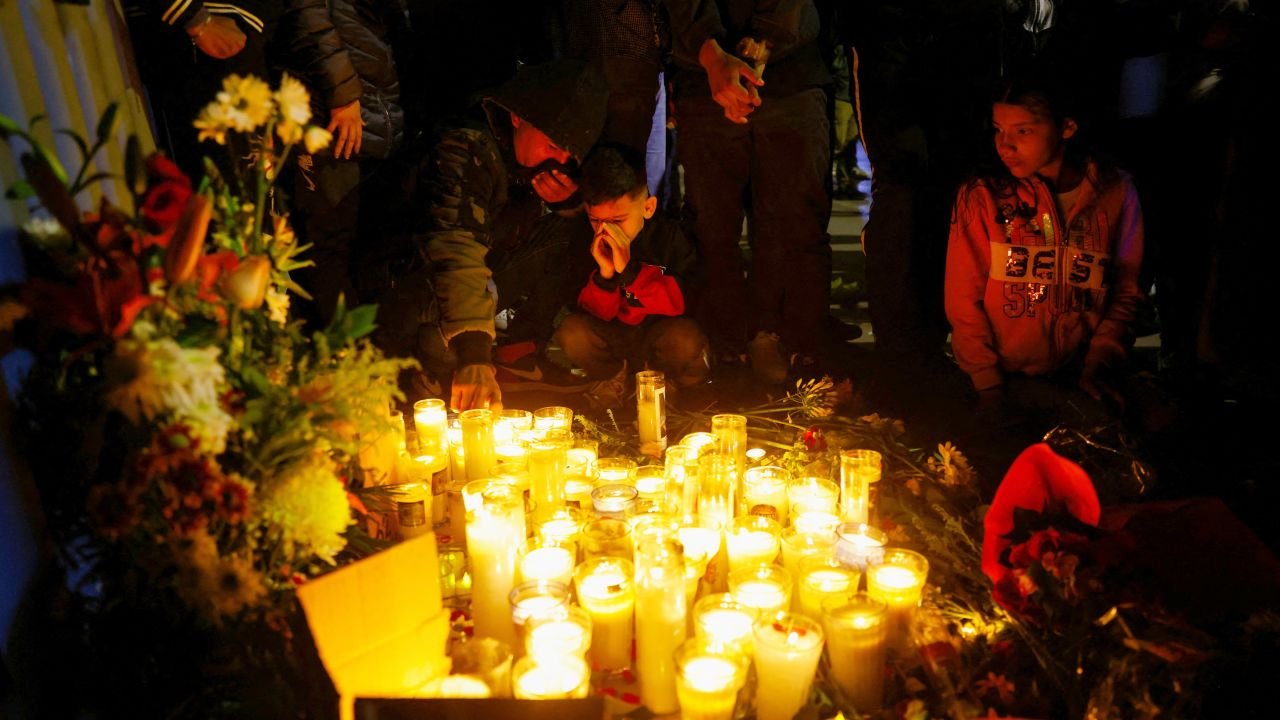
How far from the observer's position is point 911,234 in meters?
4.06

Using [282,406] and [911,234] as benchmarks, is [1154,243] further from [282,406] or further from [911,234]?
[282,406]

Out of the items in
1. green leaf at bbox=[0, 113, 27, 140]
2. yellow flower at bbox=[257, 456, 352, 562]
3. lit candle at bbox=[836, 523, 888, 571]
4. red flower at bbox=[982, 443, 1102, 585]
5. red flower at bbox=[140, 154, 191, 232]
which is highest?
green leaf at bbox=[0, 113, 27, 140]

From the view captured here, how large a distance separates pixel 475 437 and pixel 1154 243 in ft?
10.3

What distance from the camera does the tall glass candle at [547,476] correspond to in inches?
98.9

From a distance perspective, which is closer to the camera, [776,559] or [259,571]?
[259,571]

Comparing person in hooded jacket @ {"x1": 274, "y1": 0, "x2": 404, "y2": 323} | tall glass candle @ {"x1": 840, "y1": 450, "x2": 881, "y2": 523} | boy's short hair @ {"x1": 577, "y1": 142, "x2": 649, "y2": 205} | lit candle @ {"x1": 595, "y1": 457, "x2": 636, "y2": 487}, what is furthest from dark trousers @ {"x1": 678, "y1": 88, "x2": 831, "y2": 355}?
tall glass candle @ {"x1": 840, "y1": 450, "x2": 881, "y2": 523}

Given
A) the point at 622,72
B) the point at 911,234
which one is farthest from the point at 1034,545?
the point at 622,72

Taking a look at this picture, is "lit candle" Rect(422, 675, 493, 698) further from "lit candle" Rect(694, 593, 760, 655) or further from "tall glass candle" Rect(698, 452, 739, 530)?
"tall glass candle" Rect(698, 452, 739, 530)

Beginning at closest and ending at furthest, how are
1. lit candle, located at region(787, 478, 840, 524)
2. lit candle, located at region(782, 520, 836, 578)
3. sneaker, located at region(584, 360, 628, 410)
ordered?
lit candle, located at region(782, 520, 836, 578) → lit candle, located at region(787, 478, 840, 524) → sneaker, located at region(584, 360, 628, 410)

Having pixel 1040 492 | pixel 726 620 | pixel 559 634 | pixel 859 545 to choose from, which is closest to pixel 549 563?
pixel 559 634

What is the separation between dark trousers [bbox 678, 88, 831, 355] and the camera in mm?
4055

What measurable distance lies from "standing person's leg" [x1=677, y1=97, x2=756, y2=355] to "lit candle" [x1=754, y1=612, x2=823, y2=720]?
2694 millimetres

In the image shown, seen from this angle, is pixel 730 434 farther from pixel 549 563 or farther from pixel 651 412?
pixel 549 563

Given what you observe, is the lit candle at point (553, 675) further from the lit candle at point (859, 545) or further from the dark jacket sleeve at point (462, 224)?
the dark jacket sleeve at point (462, 224)
